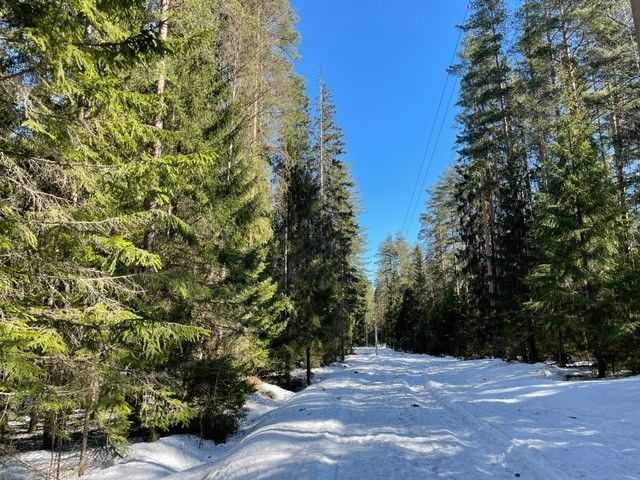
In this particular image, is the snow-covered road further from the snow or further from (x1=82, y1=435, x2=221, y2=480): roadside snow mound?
(x1=82, y1=435, x2=221, y2=480): roadside snow mound

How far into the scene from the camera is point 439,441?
697 cm

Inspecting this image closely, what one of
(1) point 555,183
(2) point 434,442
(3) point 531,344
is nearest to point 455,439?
(2) point 434,442

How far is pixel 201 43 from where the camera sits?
6980mm

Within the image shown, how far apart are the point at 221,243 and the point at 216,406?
4.31 meters

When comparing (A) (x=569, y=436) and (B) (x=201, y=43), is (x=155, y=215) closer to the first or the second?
(B) (x=201, y=43)

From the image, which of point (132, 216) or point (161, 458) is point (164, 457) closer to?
point (161, 458)

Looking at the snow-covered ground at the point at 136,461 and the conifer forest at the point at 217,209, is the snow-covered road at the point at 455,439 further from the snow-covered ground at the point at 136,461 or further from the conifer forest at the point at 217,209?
the conifer forest at the point at 217,209

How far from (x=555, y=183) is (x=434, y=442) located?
1257cm

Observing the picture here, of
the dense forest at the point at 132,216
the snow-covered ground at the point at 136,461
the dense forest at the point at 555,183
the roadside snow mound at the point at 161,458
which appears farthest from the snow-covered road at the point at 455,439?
the dense forest at the point at 555,183

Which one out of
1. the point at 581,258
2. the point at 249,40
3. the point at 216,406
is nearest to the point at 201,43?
the point at 216,406

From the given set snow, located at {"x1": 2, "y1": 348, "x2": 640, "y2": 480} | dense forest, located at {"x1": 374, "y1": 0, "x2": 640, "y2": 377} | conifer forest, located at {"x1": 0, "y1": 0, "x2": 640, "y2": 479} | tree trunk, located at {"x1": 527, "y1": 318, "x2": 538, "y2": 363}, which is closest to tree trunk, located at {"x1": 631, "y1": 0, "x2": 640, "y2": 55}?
conifer forest, located at {"x1": 0, "y1": 0, "x2": 640, "y2": 479}

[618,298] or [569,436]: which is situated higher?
[618,298]

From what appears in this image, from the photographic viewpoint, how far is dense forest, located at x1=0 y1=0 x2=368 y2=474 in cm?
480

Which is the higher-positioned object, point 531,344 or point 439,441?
point 531,344
